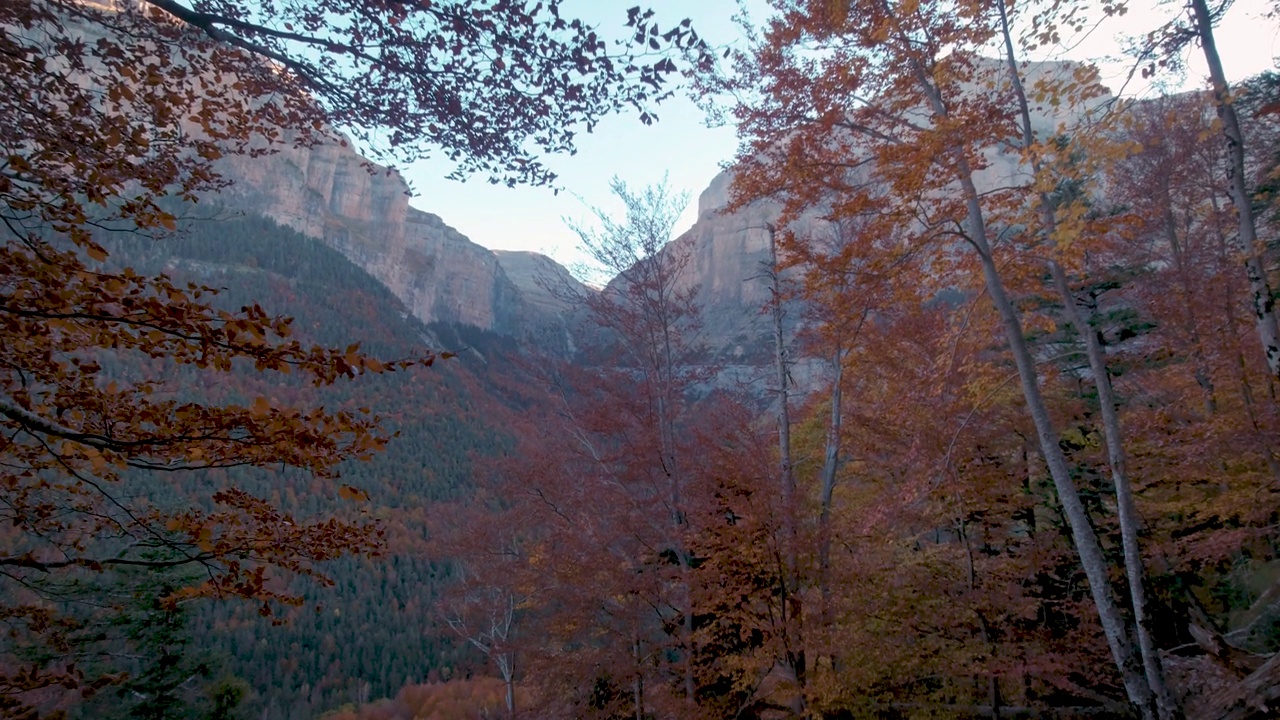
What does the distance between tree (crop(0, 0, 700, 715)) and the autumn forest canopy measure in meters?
0.03

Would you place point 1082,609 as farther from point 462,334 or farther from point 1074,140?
point 462,334

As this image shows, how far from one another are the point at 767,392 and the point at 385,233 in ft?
389

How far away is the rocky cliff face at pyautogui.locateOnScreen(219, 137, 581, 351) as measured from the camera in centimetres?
10056

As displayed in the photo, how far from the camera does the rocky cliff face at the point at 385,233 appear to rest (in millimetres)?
100562

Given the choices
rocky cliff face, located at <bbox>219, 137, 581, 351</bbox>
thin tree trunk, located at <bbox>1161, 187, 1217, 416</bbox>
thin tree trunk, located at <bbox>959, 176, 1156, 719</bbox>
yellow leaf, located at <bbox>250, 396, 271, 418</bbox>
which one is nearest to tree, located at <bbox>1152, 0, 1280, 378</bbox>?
thin tree trunk, located at <bbox>959, 176, 1156, 719</bbox>

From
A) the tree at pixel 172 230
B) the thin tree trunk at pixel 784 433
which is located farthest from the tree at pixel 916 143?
the tree at pixel 172 230

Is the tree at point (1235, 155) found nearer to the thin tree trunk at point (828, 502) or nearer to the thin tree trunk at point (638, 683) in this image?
the thin tree trunk at point (828, 502)

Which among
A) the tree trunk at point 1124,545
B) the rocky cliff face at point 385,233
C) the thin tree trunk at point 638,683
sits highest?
the rocky cliff face at point 385,233

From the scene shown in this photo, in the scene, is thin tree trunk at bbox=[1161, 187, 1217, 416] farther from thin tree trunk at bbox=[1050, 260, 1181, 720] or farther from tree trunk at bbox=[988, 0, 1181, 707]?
tree trunk at bbox=[988, 0, 1181, 707]

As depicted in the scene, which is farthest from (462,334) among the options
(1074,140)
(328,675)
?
(1074,140)

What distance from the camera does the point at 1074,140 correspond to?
520 cm

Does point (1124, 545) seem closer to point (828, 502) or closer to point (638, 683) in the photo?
point (828, 502)

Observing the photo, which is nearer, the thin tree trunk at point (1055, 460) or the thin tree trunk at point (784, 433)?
the thin tree trunk at point (1055, 460)

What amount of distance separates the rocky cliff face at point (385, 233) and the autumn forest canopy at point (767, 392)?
80.4 metres
